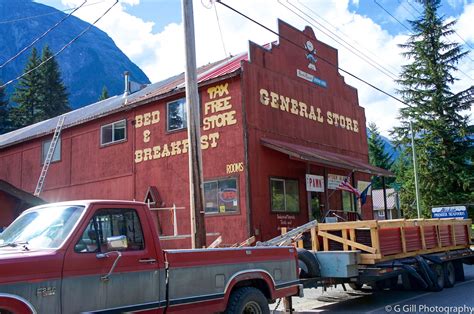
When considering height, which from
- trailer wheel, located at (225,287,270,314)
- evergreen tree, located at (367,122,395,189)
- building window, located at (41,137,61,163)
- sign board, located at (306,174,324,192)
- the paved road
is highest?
evergreen tree, located at (367,122,395,189)

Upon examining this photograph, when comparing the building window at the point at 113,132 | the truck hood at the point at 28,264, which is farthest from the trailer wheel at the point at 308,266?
the building window at the point at 113,132

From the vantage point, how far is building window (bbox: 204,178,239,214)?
17156 millimetres

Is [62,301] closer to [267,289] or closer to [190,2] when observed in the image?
[267,289]

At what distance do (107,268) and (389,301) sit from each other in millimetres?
7506

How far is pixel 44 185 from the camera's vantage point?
24.5 meters

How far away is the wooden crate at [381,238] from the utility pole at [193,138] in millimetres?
2534

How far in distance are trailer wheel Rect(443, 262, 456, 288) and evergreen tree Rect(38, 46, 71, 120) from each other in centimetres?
6021

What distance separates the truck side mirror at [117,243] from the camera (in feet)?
17.5

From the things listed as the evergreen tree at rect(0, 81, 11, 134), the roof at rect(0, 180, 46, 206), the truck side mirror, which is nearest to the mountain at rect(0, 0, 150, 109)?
the evergreen tree at rect(0, 81, 11, 134)

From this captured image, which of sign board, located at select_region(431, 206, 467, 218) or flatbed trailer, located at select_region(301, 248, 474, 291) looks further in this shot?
sign board, located at select_region(431, 206, 467, 218)

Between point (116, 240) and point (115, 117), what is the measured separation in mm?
17055

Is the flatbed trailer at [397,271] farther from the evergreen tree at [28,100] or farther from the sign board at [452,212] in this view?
the evergreen tree at [28,100]

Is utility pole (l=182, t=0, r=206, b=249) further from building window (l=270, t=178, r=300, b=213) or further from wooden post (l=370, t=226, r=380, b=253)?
building window (l=270, t=178, r=300, b=213)

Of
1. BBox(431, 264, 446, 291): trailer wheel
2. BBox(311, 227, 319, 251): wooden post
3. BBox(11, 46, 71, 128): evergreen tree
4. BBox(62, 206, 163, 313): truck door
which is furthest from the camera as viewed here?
BBox(11, 46, 71, 128): evergreen tree
